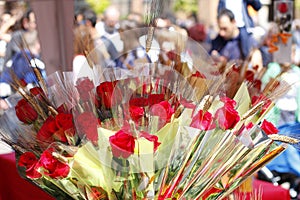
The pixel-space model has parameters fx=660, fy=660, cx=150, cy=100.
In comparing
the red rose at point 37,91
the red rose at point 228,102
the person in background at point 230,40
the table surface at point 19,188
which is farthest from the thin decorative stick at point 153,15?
the person in background at point 230,40

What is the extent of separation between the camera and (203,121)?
5.43 feet

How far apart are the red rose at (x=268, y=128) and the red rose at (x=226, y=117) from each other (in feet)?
0.66

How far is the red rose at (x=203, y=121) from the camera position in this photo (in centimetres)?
164

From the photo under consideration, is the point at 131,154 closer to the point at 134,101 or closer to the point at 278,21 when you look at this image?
the point at 134,101

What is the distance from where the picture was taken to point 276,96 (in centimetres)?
191

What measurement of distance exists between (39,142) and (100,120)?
0.18 metres

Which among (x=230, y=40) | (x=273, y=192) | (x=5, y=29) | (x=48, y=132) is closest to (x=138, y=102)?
(x=48, y=132)

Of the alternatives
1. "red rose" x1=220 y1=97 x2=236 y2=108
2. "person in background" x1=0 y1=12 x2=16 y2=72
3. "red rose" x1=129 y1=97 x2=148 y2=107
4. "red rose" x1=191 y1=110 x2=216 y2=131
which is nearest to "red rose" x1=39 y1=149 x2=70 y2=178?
"red rose" x1=129 y1=97 x2=148 y2=107

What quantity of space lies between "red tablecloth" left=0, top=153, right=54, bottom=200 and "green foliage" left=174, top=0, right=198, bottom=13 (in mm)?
16739

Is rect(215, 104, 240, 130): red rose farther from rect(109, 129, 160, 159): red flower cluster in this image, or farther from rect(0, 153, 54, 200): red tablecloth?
rect(0, 153, 54, 200): red tablecloth

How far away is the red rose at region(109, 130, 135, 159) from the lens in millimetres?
1593

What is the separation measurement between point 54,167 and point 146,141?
0.79 feet

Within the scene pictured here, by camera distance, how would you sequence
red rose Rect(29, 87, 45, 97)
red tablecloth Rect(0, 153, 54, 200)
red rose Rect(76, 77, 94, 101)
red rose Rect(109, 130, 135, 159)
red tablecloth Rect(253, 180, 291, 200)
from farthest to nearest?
red tablecloth Rect(0, 153, 54, 200) → red tablecloth Rect(253, 180, 291, 200) → red rose Rect(29, 87, 45, 97) → red rose Rect(76, 77, 94, 101) → red rose Rect(109, 130, 135, 159)

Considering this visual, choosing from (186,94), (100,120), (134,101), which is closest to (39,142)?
(100,120)
